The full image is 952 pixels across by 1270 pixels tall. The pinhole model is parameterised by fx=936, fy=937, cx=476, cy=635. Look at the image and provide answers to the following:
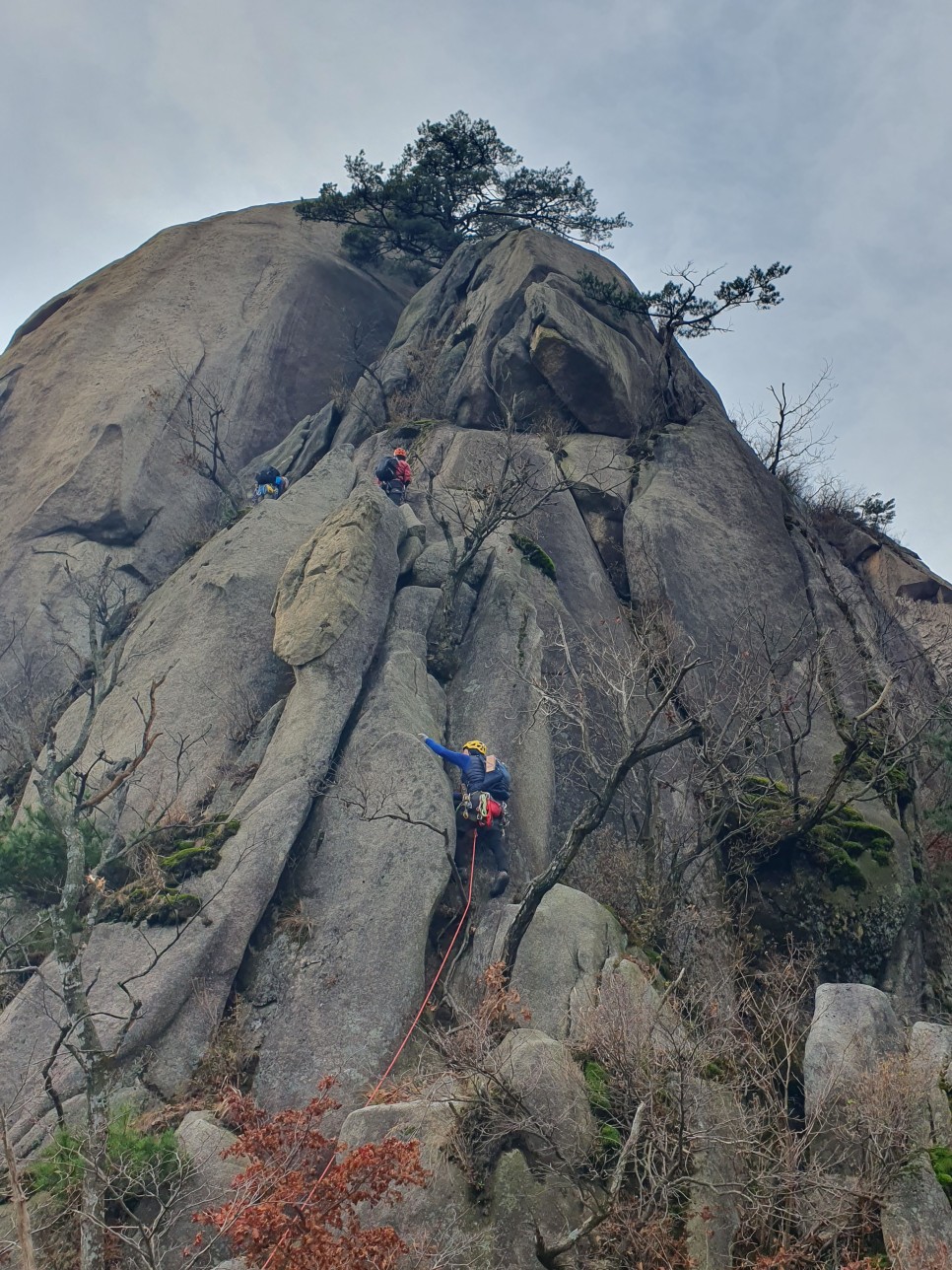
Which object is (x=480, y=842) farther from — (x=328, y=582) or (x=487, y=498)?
(x=487, y=498)

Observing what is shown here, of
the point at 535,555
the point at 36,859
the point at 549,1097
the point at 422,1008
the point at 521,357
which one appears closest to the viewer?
the point at 549,1097

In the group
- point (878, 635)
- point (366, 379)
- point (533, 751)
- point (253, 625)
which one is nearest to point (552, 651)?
point (533, 751)

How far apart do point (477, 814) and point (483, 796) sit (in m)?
0.32

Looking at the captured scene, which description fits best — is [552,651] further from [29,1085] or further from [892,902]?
[29,1085]

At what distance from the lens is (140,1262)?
374 inches

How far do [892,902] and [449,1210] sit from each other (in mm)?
9808

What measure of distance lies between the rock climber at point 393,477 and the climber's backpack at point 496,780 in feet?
28.8

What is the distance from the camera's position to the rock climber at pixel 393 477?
22.5m

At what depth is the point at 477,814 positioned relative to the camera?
15.3 m

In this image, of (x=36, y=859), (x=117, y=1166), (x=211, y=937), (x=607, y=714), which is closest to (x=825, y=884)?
(x=607, y=714)

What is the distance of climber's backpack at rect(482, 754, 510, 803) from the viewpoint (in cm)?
1555

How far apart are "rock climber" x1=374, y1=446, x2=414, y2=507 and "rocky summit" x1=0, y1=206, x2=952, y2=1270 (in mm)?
1010

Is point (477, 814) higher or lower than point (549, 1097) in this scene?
higher

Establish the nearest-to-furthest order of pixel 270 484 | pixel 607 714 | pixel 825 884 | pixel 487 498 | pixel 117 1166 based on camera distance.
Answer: pixel 117 1166 < pixel 825 884 < pixel 607 714 < pixel 487 498 < pixel 270 484
